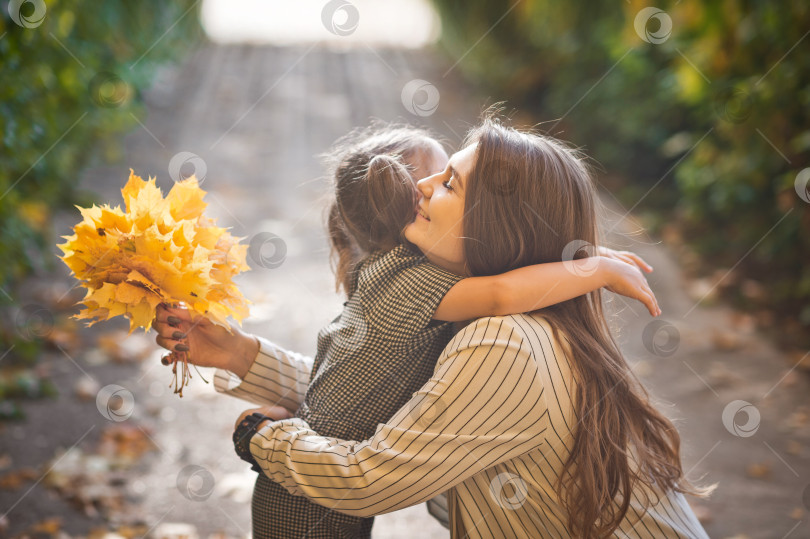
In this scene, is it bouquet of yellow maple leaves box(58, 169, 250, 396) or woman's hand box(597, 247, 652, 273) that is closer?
bouquet of yellow maple leaves box(58, 169, 250, 396)

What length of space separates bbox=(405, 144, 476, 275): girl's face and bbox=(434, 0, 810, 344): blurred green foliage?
1.37 m

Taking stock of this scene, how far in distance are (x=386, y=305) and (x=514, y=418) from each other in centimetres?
47

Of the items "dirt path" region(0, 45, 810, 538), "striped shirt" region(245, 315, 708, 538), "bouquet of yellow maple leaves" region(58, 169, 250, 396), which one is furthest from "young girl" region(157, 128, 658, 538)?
"dirt path" region(0, 45, 810, 538)

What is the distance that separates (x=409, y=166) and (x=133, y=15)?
21.3 feet

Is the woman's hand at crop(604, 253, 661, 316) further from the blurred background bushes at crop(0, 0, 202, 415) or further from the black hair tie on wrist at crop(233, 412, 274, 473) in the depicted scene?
the blurred background bushes at crop(0, 0, 202, 415)

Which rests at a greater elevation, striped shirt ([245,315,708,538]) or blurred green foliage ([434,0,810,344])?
blurred green foliage ([434,0,810,344])

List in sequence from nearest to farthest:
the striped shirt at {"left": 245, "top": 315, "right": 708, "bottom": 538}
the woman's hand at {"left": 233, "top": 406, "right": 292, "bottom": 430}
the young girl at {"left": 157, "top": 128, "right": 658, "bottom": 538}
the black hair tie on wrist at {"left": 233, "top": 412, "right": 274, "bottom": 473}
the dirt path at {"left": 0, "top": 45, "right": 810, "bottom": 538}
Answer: the striped shirt at {"left": 245, "top": 315, "right": 708, "bottom": 538} → the young girl at {"left": 157, "top": 128, "right": 658, "bottom": 538} → the black hair tie on wrist at {"left": 233, "top": 412, "right": 274, "bottom": 473} → the woman's hand at {"left": 233, "top": 406, "right": 292, "bottom": 430} → the dirt path at {"left": 0, "top": 45, "right": 810, "bottom": 538}

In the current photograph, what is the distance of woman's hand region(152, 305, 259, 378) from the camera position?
186cm

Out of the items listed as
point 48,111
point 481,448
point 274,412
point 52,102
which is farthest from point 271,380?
point 52,102

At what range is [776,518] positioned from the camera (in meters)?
3.26

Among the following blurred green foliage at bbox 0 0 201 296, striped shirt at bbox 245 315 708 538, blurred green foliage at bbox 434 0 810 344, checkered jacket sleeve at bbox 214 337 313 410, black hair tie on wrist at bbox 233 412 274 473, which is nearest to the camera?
striped shirt at bbox 245 315 708 538

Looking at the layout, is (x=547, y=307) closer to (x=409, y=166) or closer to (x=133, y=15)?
(x=409, y=166)

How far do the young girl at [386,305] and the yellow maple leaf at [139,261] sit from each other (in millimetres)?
234

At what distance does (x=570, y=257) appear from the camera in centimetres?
187
